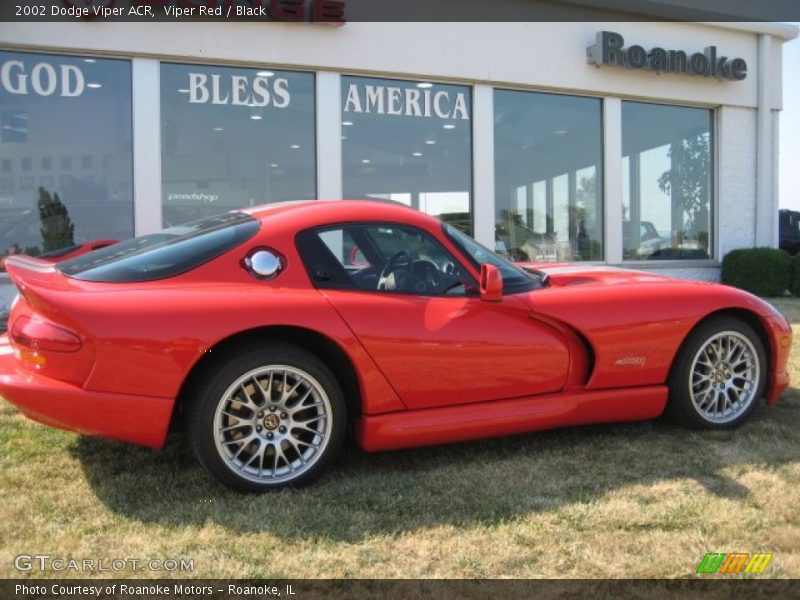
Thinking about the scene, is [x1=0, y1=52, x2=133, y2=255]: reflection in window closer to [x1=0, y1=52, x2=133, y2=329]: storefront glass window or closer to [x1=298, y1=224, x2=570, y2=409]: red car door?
[x1=0, y1=52, x2=133, y2=329]: storefront glass window

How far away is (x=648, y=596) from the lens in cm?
230

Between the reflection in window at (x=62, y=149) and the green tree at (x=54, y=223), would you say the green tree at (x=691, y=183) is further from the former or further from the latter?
the green tree at (x=54, y=223)

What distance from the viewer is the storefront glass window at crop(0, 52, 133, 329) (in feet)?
29.6

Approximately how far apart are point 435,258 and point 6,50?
7.75 metres

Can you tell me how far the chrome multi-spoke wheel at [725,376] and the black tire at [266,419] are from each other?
79.7 inches

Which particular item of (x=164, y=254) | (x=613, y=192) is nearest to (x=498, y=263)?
(x=164, y=254)

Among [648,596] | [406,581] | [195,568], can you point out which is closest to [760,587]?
[648,596]

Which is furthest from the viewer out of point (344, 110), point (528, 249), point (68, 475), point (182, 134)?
point (528, 249)

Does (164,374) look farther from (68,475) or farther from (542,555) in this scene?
(542,555)

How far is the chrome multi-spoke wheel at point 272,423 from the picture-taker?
3029 mm

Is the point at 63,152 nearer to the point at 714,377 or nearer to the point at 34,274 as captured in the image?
the point at 34,274

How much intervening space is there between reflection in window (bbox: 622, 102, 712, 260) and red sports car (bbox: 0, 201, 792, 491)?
9.47 m

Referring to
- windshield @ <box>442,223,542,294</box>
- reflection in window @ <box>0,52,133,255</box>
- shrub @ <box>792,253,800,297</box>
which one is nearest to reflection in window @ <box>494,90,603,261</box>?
shrub @ <box>792,253,800,297</box>
